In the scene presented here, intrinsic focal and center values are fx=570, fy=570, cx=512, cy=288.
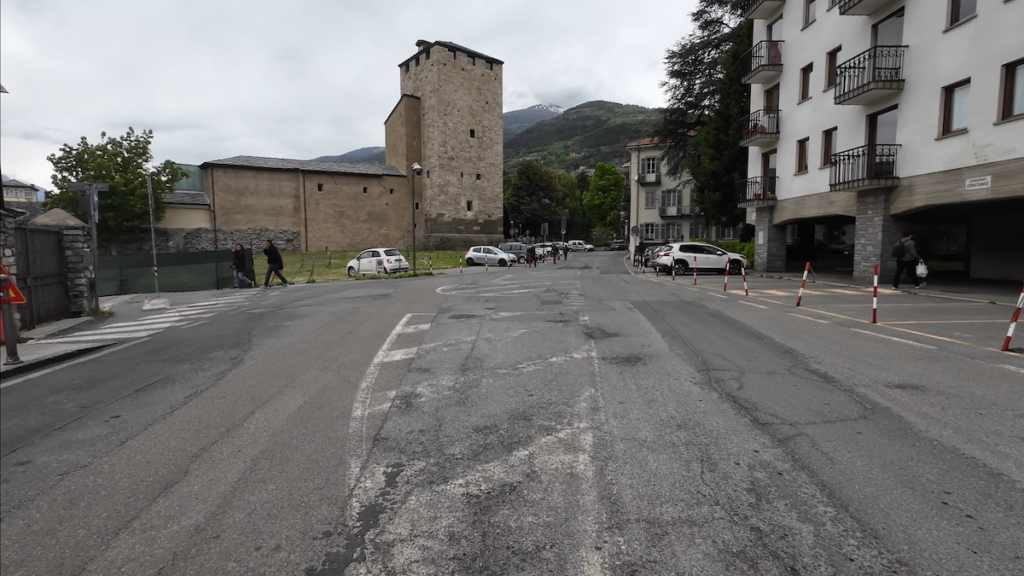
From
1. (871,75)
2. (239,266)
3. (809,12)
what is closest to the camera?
(871,75)

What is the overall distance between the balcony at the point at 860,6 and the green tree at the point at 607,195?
57.7 metres

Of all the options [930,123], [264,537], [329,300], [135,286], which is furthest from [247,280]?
[930,123]

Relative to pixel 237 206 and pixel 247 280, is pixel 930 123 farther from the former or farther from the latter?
pixel 237 206

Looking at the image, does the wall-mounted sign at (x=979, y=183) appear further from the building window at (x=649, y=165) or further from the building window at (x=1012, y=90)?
the building window at (x=649, y=165)

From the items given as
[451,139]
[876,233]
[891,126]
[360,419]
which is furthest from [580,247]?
[360,419]

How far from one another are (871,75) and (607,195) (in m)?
60.0

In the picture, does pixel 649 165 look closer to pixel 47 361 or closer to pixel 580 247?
pixel 580 247

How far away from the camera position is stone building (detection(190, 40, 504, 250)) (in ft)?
153

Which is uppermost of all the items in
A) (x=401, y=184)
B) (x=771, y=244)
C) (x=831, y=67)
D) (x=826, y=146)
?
(x=831, y=67)

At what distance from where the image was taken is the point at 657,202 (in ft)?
194

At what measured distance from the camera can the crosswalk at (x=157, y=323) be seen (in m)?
10.2

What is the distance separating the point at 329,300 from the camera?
1576 centimetres

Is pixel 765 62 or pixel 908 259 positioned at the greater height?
pixel 765 62

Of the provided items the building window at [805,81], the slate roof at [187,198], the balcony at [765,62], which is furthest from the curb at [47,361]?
the slate roof at [187,198]
